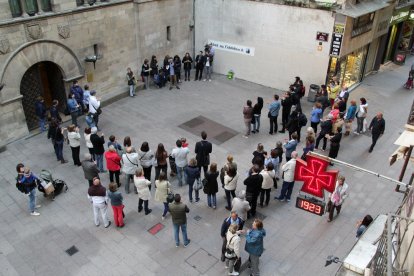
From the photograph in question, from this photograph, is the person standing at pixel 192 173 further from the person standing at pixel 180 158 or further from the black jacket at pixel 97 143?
the black jacket at pixel 97 143

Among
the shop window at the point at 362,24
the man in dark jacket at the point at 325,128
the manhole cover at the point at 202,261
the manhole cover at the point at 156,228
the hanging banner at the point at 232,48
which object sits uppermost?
the shop window at the point at 362,24

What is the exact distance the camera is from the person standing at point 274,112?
1539cm

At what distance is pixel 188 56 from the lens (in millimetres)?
20750

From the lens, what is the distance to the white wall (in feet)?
60.7

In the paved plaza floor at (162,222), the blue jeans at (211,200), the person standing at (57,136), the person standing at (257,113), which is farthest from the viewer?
the person standing at (257,113)

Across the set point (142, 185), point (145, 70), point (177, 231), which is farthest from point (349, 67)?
point (177, 231)

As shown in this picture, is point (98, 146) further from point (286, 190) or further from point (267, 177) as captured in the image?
point (286, 190)

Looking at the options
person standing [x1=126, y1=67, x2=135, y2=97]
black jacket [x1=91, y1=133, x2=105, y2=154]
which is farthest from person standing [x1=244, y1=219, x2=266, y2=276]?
person standing [x1=126, y1=67, x2=135, y2=97]

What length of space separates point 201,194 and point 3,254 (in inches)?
220

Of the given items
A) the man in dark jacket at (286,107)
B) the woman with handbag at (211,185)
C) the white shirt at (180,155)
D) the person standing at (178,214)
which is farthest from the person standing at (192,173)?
the man in dark jacket at (286,107)

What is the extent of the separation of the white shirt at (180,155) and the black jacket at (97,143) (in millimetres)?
2316

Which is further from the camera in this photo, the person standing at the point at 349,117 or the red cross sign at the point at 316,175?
the person standing at the point at 349,117

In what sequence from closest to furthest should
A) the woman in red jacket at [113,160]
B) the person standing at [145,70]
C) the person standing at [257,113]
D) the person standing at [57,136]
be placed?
the woman in red jacket at [113,160] < the person standing at [57,136] < the person standing at [257,113] < the person standing at [145,70]

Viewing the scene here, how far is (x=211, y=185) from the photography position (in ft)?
36.8
